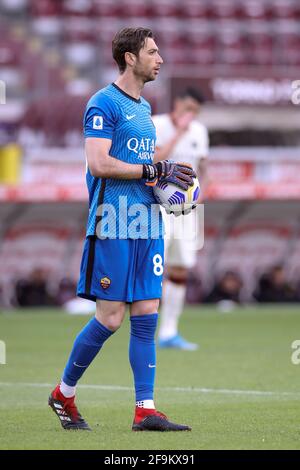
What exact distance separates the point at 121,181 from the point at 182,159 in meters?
5.58

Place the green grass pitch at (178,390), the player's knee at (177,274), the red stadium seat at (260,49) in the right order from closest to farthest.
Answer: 1. the green grass pitch at (178,390)
2. the player's knee at (177,274)
3. the red stadium seat at (260,49)

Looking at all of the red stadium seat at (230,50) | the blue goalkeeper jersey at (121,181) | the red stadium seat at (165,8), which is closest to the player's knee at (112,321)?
the blue goalkeeper jersey at (121,181)

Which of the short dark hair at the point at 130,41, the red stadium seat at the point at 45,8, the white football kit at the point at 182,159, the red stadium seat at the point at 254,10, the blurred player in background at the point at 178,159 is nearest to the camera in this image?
the short dark hair at the point at 130,41

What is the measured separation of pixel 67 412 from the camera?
6.31 m

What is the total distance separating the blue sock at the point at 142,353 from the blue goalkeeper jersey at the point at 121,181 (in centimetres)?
48

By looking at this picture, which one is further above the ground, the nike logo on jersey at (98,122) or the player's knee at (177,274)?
the nike logo on jersey at (98,122)

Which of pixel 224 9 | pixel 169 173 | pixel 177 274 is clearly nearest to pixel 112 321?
pixel 169 173

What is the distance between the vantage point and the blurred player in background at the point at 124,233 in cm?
618

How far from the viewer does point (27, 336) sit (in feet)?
43.1

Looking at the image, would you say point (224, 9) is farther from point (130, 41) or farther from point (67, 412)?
point (67, 412)

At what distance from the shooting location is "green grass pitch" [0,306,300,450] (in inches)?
227

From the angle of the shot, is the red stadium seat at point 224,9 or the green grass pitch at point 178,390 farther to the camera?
the red stadium seat at point 224,9

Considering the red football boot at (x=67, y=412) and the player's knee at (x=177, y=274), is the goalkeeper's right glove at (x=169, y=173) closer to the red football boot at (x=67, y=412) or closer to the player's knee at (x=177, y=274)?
the red football boot at (x=67, y=412)
